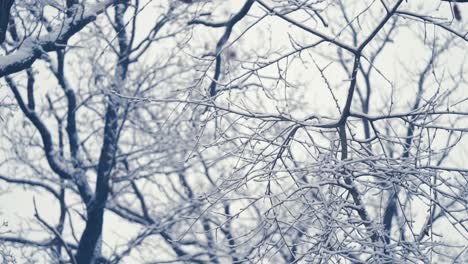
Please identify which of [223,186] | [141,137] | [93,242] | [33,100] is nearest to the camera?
[223,186]

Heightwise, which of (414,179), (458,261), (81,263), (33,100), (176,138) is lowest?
(458,261)

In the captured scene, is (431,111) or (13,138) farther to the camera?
(13,138)

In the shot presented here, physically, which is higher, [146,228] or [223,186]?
[146,228]

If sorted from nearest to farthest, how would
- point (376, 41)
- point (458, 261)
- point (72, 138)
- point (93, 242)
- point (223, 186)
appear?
point (458, 261) → point (223, 186) → point (93, 242) → point (72, 138) → point (376, 41)

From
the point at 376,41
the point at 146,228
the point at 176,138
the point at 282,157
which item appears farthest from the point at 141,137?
the point at 282,157

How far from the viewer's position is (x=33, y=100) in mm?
8648

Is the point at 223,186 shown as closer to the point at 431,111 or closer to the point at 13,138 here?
the point at 431,111

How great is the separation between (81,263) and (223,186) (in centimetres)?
577

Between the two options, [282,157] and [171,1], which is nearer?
[282,157]

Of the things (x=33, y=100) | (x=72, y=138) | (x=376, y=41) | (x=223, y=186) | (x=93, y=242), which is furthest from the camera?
(x=376, y=41)

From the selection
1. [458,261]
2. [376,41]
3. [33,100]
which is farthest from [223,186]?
[376,41]

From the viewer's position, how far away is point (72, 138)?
33.3 ft

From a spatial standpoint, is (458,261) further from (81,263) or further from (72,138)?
(72,138)

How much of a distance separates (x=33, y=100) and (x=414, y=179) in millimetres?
6313
